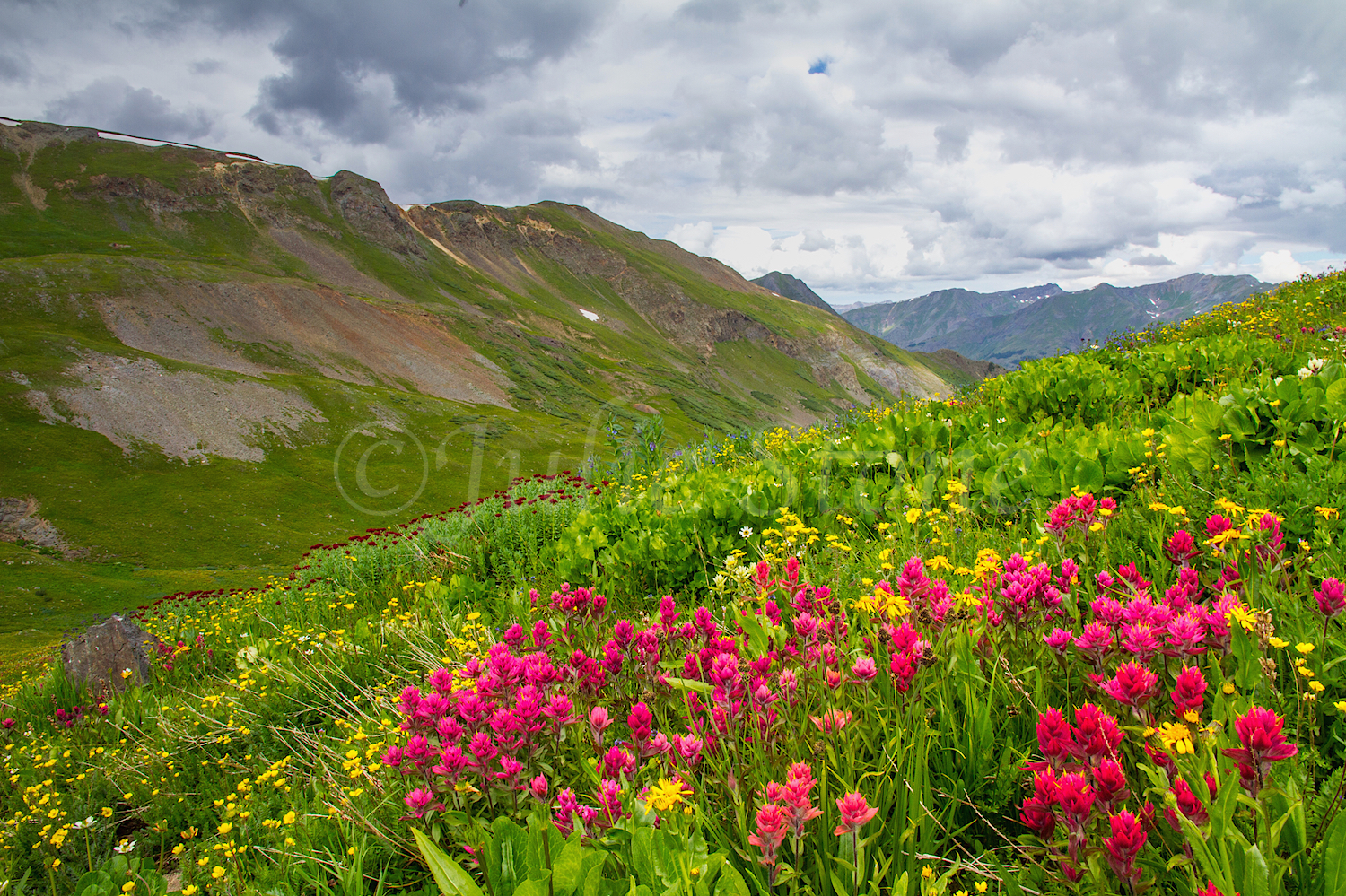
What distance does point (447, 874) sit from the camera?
1.85 metres

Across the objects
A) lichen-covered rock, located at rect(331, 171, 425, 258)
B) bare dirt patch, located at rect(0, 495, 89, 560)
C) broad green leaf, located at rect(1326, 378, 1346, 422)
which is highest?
lichen-covered rock, located at rect(331, 171, 425, 258)

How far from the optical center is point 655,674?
2.71 metres

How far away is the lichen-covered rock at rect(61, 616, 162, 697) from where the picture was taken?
7160 millimetres

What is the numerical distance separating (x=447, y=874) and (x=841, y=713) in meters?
1.27

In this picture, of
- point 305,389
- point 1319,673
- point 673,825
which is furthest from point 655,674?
Answer: point 305,389

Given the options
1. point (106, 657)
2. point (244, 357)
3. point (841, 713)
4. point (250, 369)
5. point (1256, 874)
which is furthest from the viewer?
point (244, 357)

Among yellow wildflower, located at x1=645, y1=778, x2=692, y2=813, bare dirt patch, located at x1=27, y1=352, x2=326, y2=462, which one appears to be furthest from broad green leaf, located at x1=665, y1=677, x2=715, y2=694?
bare dirt patch, located at x1=27, y1=352, x2=326, y2=462

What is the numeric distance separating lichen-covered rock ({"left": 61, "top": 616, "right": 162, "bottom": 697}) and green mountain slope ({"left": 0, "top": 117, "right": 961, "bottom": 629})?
603 cm

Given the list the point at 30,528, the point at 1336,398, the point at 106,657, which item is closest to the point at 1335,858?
the point at 1336,398

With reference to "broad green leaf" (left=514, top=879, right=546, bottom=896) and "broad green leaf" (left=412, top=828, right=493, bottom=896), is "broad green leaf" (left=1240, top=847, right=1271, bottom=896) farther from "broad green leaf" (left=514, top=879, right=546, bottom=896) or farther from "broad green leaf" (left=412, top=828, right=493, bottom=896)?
"broad green leaf" (left=412, top=828, right=493, bottom=896)

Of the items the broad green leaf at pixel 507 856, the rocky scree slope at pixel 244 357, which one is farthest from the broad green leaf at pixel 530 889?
the rocky scree slope at pixel 244 357

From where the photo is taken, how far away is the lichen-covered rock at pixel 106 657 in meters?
7.16

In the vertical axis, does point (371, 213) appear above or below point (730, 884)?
above

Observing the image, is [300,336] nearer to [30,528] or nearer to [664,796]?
[30,528]
